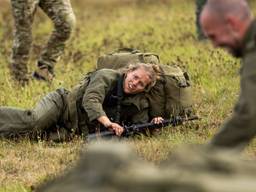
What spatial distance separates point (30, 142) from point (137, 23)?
8598 mm

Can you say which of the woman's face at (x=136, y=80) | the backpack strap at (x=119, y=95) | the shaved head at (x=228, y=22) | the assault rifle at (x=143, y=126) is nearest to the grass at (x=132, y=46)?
the assault rifle at (x=143, y=126)

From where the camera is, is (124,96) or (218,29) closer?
(218,29)

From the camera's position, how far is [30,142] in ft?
24.0

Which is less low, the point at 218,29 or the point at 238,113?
the point at 218,29

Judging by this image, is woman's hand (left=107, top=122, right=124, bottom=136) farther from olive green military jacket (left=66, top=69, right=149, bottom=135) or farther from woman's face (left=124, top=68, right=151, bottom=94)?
woman's face (left=124, top=68, right=151, bottom=94)

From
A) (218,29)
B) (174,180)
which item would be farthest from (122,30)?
(174,180)

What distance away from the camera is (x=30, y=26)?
9.78 meters

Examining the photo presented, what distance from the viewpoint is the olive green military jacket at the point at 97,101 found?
702 centimetres

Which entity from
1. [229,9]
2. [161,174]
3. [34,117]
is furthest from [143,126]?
[161,174]

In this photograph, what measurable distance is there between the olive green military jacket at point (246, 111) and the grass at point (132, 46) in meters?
2.25

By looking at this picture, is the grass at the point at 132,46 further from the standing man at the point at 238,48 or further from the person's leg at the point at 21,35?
the standing man at the point at 238,48

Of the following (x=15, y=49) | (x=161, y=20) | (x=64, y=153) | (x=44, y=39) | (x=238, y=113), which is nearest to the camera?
(x=238, y=113)

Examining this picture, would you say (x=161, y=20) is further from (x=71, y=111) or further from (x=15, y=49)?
(x=71, y=111)

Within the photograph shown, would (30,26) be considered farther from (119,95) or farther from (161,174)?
(161,174)
